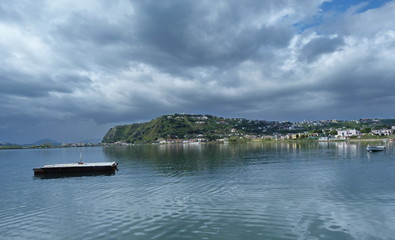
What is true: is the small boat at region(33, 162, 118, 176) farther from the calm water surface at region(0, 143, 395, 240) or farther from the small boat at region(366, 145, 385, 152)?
the small boat at region(366, 145, 385, 152)

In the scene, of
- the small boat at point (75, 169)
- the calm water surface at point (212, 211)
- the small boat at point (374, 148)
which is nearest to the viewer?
the calm water surface at point (212, 211)

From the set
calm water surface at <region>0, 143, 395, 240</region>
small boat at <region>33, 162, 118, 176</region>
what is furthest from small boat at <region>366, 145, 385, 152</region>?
small boat at <region>33, 162, 118, 176</region>

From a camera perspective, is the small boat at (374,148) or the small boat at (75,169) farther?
the small boat at (374,148)

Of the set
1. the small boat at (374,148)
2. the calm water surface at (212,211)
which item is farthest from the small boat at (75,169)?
the small boat at (374,148)

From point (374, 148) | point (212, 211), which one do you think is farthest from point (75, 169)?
point (374, 148)

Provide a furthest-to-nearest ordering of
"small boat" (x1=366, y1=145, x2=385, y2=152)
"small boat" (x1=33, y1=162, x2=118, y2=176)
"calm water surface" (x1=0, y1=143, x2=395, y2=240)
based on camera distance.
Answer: "small boat" (x1=366, y1=145, x2=385, y2=152), "small boat" (x1=33, y1=162, x2=118, y2=176), "calm water surface" (x1=0, y1=143, x2=395, y2=240)

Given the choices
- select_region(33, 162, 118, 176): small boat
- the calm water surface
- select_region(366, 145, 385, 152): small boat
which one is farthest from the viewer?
select_region(366, 145, 385, 152): small boat

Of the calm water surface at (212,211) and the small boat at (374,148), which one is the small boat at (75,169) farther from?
the small boat at (374,148)

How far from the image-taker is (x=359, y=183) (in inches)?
1592

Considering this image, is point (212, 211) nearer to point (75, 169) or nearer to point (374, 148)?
point (75, 169)

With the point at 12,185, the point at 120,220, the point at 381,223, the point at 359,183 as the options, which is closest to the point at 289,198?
the point at 381,223

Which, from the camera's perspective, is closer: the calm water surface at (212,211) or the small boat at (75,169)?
the calm water surface at (212,211)

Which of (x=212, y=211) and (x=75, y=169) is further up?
(x=212, y=211)

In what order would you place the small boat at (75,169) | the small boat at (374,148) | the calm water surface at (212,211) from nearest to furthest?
the calm water surface at (212,211), the small boat at (75,169), the small boat at (374,148)
